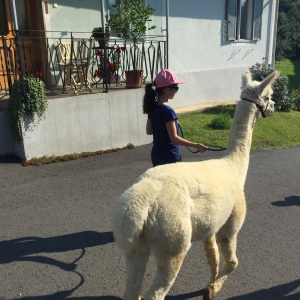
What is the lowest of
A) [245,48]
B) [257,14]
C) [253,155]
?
[253,155]

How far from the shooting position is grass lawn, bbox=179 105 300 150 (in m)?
8.44

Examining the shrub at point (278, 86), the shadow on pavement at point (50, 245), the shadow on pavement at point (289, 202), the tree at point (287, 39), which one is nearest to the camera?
→ the shadow on pavement at point (50, 245)

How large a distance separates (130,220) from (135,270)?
47 centimetres

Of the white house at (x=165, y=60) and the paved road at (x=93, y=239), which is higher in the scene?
the white house at (x=165, y=60)

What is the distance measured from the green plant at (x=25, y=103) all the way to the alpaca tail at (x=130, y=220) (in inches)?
182

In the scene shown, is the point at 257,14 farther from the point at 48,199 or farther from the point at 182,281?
the point at 182,281

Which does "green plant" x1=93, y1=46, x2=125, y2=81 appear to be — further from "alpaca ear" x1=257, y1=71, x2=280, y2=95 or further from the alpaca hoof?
the alpaca hoof

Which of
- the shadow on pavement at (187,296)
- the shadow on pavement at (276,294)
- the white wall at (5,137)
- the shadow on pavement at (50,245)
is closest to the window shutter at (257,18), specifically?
the white wall at (5,137)

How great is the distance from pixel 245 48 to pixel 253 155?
695 centimetres

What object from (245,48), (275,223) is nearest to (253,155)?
(275,223)

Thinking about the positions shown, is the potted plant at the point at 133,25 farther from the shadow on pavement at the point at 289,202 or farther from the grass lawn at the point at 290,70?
the grass lawn at the point at 290,70

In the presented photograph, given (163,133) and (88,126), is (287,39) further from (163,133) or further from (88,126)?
(163,133)

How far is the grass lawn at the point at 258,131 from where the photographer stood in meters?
8.44

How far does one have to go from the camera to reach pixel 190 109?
10906 mm
